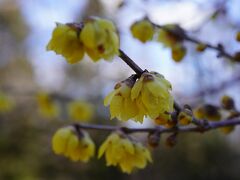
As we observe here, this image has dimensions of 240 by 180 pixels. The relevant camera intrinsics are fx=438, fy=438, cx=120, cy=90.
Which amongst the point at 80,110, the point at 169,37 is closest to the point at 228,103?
the point at 169,37

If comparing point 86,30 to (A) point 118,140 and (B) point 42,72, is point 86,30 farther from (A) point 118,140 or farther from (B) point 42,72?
(B) point 42,72

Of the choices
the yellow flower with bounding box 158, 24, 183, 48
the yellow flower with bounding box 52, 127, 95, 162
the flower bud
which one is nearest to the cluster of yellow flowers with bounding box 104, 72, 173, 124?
the yellow flower with bounding box 52, 127, 95, 162

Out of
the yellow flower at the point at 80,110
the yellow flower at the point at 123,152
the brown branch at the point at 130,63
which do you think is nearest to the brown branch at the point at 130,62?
the brown branch at the point at 130,63

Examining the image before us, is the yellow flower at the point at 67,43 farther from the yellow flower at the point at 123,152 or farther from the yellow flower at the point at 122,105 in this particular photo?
the yellow flower at the point at 123,152

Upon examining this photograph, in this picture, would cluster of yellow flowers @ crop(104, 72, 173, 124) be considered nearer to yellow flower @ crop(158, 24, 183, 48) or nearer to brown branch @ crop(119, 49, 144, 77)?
brown branch @ crop(119, 49, 144, 77)

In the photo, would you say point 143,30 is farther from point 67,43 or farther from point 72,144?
point 67,43
